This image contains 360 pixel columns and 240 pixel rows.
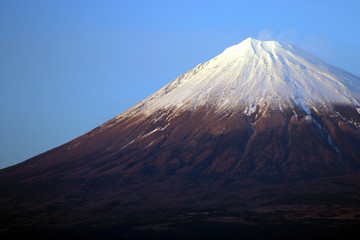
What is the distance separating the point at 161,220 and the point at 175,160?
3902cm

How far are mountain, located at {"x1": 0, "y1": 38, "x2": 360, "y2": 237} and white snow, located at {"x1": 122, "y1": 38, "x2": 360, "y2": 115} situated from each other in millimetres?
405

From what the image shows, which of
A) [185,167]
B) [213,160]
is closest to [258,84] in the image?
[213,160]

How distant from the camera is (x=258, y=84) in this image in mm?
167625

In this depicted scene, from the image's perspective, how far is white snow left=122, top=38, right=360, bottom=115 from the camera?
516 ft

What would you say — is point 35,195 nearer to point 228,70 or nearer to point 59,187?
point 59,187

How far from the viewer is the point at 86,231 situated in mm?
95812

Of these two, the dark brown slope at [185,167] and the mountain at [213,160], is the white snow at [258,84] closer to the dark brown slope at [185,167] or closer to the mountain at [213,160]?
the mountain at [213,160]

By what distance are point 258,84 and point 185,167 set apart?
4670 centimetres

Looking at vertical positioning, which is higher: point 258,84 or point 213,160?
point 258,84

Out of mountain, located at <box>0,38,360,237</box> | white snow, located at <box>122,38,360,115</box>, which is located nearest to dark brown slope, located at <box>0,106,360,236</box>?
mountain, located at <box>0,38,360,237</box>

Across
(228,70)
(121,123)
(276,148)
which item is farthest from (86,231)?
(228,70)

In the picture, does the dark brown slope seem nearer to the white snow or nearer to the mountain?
the mountain

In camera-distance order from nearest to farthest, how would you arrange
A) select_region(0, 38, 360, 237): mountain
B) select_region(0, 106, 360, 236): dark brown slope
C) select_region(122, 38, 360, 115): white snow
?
select_region(0, 38, 360, 237): mountain
select_region(0, 106, 360, 236): dark brown slope
select_region(122, 38, 360, 115): white snow

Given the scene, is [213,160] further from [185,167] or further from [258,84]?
[258,84]
